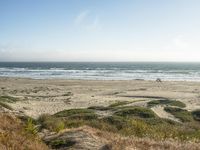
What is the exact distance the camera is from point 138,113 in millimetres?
26094

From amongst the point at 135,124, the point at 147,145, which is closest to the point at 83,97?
the point at 135,124

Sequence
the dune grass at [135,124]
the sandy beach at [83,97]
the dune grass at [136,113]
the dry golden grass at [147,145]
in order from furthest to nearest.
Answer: the sandy beach at [83,97]
the dune grass at [136,113]
the dune grass at [135,124]
the dry golden grass at [147,145]

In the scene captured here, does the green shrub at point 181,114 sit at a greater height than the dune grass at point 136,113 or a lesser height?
lesser

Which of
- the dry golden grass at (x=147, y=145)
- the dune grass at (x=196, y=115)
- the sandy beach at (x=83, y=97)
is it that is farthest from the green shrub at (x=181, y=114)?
the dry golden grass at (x=147, y=145)

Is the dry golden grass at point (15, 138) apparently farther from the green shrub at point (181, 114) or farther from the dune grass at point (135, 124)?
the green shrub at point (181, 114)

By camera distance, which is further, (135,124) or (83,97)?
(83,97)

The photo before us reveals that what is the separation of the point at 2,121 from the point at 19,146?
97.7 inches

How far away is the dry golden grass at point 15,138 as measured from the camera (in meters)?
9.63

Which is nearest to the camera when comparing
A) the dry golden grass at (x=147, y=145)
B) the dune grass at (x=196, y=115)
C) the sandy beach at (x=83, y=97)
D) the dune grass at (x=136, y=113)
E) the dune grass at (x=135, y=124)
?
the dry golden grass at (x=147, y=145)

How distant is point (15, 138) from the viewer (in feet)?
33.7

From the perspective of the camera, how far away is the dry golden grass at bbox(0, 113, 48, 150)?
9.63 metres

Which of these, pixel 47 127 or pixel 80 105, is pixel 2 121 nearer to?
pixel 47 127

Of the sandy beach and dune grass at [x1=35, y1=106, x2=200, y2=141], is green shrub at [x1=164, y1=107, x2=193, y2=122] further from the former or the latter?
dune grass at [x1=35, y1=106, x2=200, y2=141]

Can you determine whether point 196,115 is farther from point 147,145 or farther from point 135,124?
point 147,145
